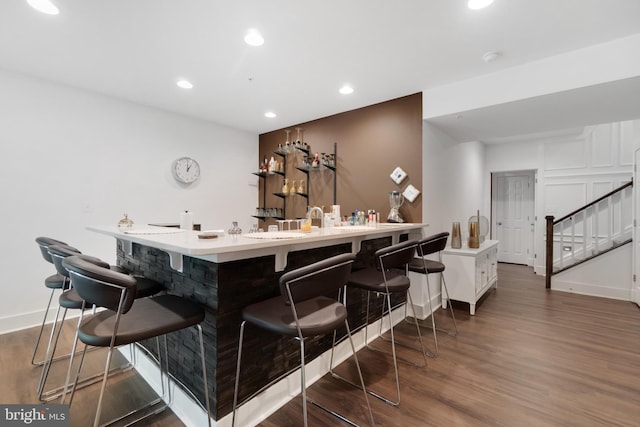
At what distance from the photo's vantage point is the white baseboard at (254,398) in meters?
1.62

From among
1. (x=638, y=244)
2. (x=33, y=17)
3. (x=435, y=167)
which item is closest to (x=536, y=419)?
(x=435, y=167)

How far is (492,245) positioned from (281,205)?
331 centimetres

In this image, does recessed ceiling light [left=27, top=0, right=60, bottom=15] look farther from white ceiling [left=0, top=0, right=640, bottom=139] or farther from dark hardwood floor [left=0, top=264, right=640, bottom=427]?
dark hardwood floor [left=0, top=264, right=640, bottom=427]

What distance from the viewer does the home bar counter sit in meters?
1.52

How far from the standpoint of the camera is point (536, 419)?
169 cm

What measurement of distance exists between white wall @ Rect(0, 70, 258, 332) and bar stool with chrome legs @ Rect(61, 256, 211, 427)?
8.43 feet

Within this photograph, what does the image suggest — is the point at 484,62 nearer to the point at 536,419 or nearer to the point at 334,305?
the point at 334,305

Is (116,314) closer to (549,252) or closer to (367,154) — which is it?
(367,154)

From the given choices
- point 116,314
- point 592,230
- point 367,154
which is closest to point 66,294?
point 116,314

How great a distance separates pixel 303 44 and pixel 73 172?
2971 mm

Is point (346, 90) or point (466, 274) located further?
point (466, 274)

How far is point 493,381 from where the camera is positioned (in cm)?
205

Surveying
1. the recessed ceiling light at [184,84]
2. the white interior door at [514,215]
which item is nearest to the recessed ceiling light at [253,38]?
the recessed ceiling light at [184,84]

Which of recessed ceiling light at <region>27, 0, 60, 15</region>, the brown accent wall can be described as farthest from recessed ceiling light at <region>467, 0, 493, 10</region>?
recessed ceiling light at <region>27, 0, 60, 15</region>
